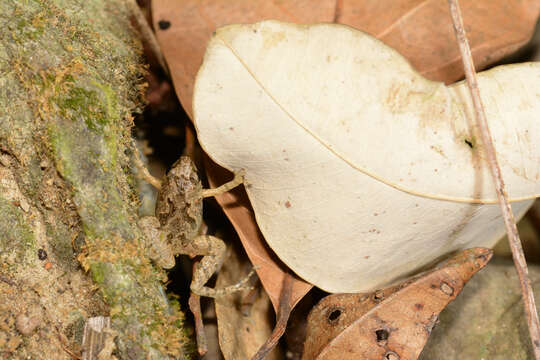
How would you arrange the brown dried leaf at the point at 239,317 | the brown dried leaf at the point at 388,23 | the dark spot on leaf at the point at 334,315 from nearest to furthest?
the dark spot on leaf at the point at 334,315, the brown dried leaf at the point at 239,317, the brown dried leaf at the point at 388,23

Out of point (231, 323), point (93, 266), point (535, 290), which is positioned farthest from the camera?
point (535, 290)

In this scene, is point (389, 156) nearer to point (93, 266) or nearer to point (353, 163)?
point (353, 163)

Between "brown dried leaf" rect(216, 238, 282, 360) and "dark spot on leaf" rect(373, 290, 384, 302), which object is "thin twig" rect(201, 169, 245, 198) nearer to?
"brown dried leaf" rect(216, 238, 282, 360)

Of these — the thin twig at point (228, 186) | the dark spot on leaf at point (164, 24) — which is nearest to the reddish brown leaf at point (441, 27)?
the dark spot on leaf at point (164, 24)

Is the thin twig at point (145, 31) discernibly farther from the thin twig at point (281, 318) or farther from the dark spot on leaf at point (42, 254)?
the thin twig at point (281, 318)

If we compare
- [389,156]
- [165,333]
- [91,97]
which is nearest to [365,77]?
[389,156]

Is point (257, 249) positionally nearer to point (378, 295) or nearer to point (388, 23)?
point (378, 295)

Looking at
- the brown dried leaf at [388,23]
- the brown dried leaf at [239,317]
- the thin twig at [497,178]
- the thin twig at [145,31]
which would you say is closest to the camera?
the thin twig at [497,178]
